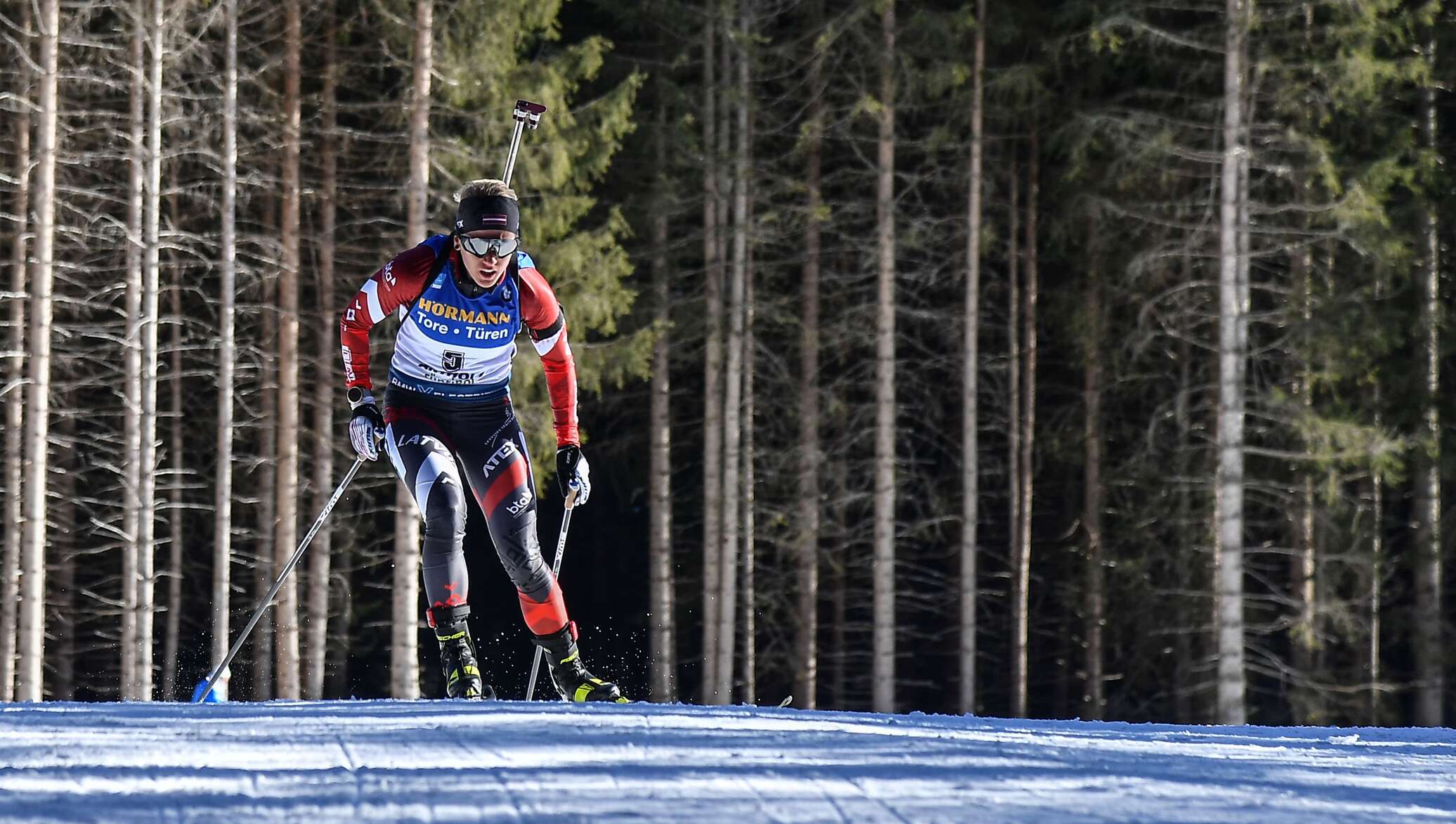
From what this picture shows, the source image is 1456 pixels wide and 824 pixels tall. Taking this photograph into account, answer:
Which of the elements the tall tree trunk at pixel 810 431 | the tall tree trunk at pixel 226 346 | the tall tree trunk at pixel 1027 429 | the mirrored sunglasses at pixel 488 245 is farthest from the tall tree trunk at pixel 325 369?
the mirrored sunglasses at pixel 488 245

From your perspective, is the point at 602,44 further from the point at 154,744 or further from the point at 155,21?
the point at 154,744

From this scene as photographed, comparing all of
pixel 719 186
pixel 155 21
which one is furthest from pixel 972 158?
pixel 155 21

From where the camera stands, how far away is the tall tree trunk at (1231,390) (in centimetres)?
1398

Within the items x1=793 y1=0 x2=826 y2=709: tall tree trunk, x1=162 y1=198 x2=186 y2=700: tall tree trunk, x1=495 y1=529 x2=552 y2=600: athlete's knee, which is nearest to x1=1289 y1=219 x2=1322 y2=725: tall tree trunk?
x1=793 y1=0 x2=826 y2=709: tall tree trunk

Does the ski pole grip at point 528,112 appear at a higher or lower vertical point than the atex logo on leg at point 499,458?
higher

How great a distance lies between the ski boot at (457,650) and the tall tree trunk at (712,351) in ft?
37.9

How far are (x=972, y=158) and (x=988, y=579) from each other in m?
10.1

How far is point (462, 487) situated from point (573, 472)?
598 millimetres

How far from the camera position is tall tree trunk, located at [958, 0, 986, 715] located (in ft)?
61.1

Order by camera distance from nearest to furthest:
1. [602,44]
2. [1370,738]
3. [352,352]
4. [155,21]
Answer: [1370,738]
[352,352]
[155,21]
[602,44]

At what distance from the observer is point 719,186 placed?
1839cm

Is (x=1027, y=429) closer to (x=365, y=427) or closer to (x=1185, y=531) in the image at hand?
(x=1185, y=531)

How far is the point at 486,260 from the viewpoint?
21.1 ft

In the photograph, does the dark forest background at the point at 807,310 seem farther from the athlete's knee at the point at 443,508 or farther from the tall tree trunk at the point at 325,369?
the athlete's knee at the point at 443,508
